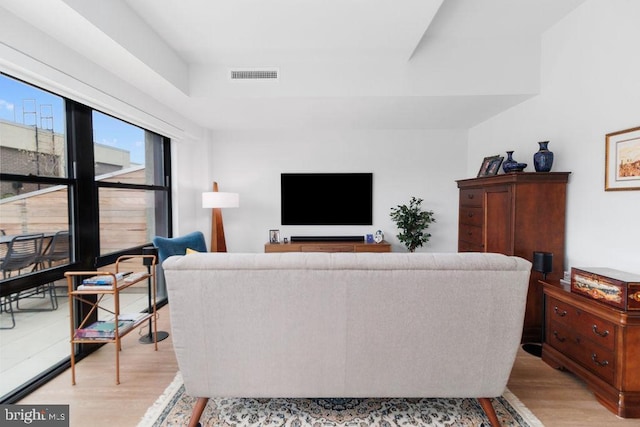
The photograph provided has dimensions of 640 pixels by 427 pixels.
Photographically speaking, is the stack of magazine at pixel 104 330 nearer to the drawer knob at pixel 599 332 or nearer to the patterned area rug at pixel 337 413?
the patterned area rug at pixel 337 413

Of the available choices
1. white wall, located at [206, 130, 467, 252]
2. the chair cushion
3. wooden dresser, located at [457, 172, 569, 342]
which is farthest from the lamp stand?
wooden dresser, located at [457, 172, 569, 342]

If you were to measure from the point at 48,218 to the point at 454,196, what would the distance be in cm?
441

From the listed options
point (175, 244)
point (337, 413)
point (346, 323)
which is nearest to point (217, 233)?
point (175, 244)

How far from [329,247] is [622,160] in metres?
2.85

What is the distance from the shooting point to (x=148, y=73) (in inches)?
Result: 94.0

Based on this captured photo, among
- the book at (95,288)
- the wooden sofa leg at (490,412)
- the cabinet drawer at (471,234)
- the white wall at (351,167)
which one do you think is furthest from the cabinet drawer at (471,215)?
the book at (95,288)

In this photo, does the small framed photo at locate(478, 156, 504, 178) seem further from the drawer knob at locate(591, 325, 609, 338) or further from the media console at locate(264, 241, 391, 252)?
the drawer knob at locate(591, 325, 609, 338)

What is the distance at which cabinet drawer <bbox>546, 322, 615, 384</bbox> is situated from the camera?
168 cm

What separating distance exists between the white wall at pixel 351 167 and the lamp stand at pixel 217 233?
0.23m

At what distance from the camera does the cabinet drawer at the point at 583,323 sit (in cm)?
168

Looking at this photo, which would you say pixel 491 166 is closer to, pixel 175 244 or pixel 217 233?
pixel 175 244

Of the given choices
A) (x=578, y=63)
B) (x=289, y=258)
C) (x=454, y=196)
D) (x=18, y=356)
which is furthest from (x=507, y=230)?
(x=18, y=356)

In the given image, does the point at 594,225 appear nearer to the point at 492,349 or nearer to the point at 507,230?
the point at 507,230

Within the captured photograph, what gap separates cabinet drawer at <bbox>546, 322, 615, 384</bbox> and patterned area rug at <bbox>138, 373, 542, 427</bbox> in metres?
0.52
